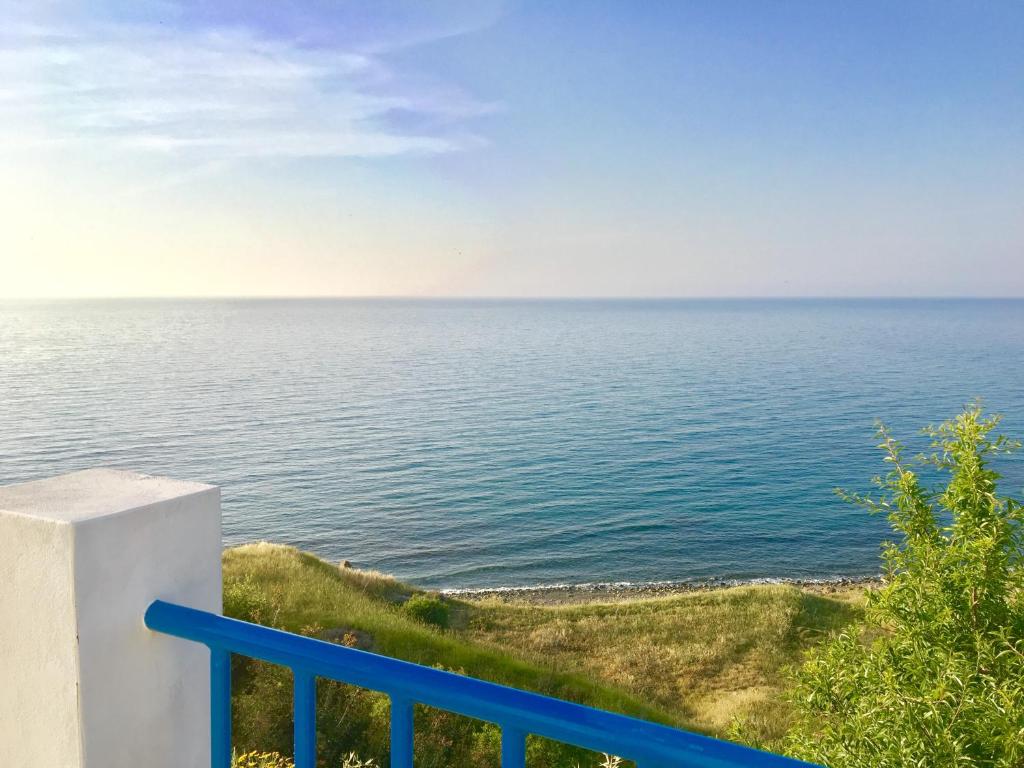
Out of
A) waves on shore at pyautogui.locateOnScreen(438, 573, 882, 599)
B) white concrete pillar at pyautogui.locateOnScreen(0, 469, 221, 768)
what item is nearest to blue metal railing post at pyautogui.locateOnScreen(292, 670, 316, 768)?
white concrete pillar at pyautogui.locateOnScreen(0, 469, 221, 768)

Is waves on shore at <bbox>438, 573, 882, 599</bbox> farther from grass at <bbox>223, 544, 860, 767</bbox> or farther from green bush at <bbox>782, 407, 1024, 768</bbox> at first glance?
green bush at <bbox>782, 407, 1024, 768</bbox>

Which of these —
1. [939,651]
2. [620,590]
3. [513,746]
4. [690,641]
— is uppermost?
[513,746]

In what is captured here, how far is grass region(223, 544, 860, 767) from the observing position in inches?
435

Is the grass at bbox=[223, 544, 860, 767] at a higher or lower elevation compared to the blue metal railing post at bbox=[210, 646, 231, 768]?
lower

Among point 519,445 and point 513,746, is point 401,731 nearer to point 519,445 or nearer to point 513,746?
point 513,746

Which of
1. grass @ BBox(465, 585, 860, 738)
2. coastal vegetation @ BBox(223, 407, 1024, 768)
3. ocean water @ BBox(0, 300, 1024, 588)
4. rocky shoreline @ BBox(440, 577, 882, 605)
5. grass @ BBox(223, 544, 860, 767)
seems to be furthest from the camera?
ocean water @ BBox(0, 300, 1024, 588)

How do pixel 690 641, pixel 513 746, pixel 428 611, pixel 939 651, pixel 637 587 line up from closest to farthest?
pixel 513 746
pixel 939 651
pixel 428 611
pixel 690 641
pixel 637 587

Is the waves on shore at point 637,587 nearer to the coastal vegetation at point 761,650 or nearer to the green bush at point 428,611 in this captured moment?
the coastal vegetation at point 761,650

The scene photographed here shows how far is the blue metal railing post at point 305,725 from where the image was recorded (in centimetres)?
158

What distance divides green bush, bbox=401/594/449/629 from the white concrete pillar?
19.9m

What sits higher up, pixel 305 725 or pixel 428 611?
pixel 305 725

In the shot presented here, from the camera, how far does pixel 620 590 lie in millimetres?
31422

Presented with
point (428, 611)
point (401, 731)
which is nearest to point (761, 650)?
point (428, 611)

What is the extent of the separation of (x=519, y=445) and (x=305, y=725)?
55.7 meters
